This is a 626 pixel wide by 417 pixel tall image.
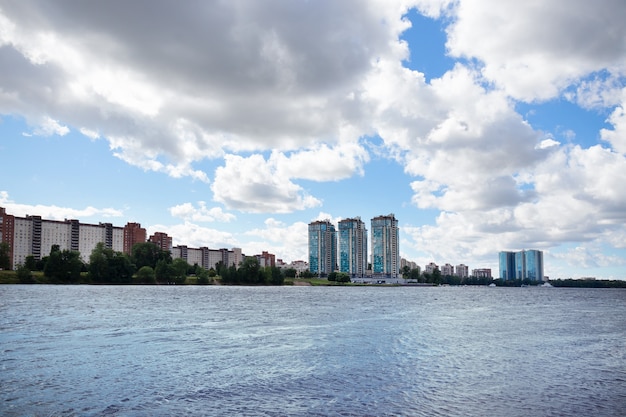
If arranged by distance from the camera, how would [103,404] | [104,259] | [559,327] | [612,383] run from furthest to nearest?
[104,259] < [559,327] < [612,383] < [103,404]

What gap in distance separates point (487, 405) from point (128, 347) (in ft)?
84.5

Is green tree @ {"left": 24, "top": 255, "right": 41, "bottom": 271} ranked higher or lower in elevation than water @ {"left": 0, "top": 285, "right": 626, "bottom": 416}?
higher

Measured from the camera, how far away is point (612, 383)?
27422 millimetres

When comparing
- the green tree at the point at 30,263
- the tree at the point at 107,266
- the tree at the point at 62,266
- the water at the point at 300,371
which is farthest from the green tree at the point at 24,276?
the water at the point at 300,371

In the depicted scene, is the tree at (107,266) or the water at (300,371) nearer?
the water at (300,371)

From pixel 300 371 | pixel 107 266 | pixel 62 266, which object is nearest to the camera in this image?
pixel 300 371

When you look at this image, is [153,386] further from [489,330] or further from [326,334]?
[489,330]

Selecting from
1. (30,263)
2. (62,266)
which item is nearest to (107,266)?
(62,266)

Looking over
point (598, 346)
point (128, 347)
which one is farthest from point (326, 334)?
point (598, 346)

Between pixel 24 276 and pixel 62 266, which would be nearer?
pixel 24 276

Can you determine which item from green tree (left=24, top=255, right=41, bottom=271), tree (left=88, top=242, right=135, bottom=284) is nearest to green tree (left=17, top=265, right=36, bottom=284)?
green tree (left=24, top=255, right=41, bottom=271)

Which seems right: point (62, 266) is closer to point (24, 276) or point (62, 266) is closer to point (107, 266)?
point (24, 276)

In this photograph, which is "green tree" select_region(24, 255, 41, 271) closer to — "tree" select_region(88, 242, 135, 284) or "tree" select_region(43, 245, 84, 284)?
"tree" select_region(43, 245, 84, 284)

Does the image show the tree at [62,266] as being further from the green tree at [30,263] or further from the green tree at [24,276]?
the green tree at [30,263]
